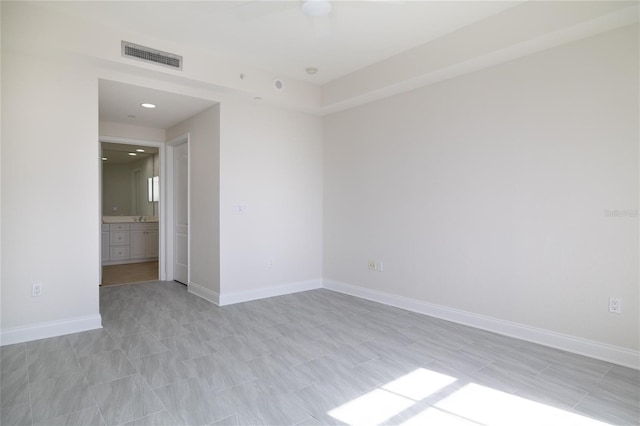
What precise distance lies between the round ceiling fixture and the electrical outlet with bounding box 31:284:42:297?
10.9 feet

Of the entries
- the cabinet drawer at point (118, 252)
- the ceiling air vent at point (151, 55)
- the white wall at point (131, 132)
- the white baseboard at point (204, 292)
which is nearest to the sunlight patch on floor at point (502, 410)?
the white baseboard at point (204, 292)

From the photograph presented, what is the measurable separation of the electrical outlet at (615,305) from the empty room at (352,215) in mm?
17

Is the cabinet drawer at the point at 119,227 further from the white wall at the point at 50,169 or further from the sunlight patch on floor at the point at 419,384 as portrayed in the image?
the sunlight patch on floor at the point at 419,384

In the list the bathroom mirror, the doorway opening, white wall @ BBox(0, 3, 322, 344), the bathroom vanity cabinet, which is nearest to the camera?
white wall @ BBox(0, 3, 322, 344)

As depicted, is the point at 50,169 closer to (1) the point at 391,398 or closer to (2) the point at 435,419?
(1) the point at 391,398

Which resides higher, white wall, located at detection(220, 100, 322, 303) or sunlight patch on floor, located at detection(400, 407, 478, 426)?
white wall, located at detection(220, 100, 322, 303)

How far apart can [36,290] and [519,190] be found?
447 cm

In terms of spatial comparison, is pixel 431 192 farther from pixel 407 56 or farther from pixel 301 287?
pixel 301 287

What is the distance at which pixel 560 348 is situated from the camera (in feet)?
9.52

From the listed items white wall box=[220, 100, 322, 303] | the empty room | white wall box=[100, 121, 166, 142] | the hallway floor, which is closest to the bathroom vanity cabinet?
the hallway floor

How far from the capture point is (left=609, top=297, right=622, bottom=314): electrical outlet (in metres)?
2.63

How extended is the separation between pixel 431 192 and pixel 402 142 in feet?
2.41

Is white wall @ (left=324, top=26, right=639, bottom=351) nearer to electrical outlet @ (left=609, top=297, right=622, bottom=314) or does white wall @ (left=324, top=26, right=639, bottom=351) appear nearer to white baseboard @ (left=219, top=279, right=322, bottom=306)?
electrical outlet @ (left=609, top=297, right=622, bottom=314)

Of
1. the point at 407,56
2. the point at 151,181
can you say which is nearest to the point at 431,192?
the point at 407,56
